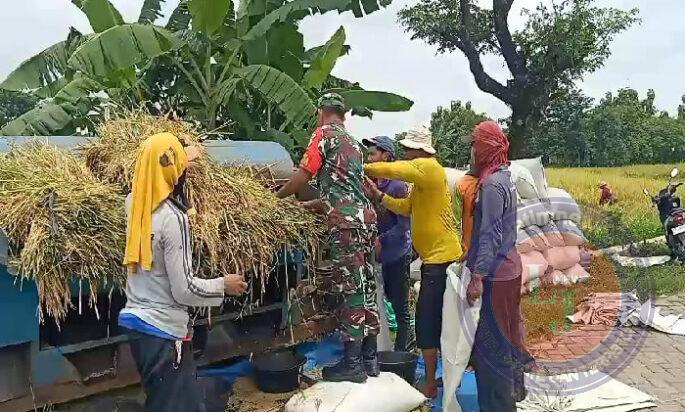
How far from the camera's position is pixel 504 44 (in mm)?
15820

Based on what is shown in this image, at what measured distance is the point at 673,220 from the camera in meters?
9.31

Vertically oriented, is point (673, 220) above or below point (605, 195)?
below

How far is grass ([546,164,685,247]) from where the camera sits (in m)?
9.92

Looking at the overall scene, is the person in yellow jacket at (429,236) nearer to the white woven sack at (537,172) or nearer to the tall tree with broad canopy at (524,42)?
the white woven sack at (537,172)

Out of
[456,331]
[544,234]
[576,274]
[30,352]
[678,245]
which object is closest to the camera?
[30,352]

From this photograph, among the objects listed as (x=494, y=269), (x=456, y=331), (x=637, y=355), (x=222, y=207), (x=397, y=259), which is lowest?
(x=637, y=355)

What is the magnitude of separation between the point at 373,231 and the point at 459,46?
13.7m

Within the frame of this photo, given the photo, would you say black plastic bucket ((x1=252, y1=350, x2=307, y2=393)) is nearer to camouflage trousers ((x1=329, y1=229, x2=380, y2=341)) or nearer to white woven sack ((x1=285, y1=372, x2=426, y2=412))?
white woven sack ((x1=285, y1=372, x2=426, y2=412))

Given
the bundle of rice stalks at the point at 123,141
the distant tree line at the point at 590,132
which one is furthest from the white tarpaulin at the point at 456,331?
the distant tree line at the point at 590,132

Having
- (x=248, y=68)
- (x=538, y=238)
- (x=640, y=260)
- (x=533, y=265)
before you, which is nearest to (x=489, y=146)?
(x=248, y=68)

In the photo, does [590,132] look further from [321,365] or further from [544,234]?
[321,365]

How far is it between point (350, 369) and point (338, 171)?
1109 mm

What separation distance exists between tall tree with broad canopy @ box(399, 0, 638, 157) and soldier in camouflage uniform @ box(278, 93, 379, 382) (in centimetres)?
1222

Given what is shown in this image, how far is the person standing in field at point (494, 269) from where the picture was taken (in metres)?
3.65
